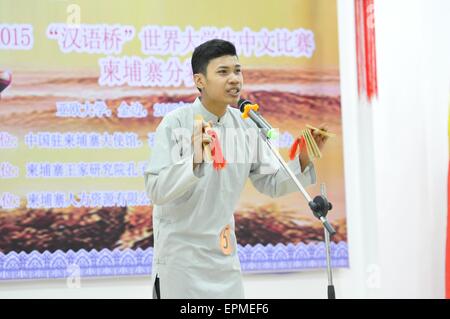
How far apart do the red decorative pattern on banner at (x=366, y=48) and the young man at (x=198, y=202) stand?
5.65 ft

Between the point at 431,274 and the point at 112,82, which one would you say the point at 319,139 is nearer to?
the point at 112,82

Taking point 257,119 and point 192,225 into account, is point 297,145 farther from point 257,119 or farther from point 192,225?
point 192,225

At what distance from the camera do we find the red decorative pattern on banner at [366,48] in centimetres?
395

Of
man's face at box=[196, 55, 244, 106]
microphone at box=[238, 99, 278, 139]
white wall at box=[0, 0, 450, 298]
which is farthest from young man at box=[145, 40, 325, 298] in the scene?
white wall at box=[0, 0, 450, 298]

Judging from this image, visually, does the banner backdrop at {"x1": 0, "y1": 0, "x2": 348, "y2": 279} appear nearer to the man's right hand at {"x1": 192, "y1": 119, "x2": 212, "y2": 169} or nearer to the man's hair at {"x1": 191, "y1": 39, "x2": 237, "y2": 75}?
the man's hair at {"x1": 191, "y1": 39, "x2": 237, "y2": 75}

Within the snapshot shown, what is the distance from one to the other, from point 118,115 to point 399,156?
1.71 meters

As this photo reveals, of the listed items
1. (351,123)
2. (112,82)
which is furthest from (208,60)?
(351,123)

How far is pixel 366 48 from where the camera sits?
395 cm

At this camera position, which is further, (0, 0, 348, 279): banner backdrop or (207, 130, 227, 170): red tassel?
(0, 0, 348, 279): banner backdrop

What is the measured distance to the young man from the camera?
2.19m

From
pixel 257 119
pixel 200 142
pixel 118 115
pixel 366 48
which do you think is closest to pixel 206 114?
pixel 257 119

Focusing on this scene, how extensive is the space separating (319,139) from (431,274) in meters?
2.15

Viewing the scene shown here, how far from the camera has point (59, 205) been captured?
3.61 meters

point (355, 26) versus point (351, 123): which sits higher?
point (355, 26)
